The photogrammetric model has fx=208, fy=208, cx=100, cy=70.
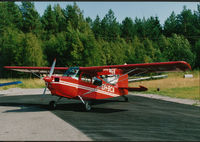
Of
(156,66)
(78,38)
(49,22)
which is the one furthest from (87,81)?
→ (49,22)

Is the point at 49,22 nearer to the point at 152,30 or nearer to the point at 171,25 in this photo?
the point at 152,30

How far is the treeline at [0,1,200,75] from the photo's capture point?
4366 centimetres

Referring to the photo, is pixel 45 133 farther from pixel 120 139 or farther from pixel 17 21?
pixel 17 21

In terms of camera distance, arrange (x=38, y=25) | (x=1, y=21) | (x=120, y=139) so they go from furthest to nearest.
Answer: (x=38, y=25), (x=1, y=21), (x=120, y=139)

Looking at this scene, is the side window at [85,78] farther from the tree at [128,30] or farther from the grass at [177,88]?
the tree at [128,30]

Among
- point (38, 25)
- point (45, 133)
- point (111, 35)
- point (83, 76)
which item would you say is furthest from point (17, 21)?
point (45, 133)

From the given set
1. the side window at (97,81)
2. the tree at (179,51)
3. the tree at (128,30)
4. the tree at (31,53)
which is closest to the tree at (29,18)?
the tree at (31,53)

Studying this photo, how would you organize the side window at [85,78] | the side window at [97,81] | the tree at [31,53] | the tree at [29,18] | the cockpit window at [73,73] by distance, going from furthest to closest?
the tree at [29,18] → the tree at [31,53] → the side window at [97,81] → the side window at [85,78] → the cockpit window at [73,73]

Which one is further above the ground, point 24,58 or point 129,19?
point 129,19

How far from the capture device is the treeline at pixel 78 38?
4366 cm

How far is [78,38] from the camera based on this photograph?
143 feet

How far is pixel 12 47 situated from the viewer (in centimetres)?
4566

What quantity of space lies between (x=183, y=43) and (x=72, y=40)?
3323 centimetres

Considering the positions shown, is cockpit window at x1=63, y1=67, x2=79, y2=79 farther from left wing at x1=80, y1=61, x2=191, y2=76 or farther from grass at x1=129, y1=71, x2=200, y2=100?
grass at x1=129, y1=71, x2=200, y2=100
